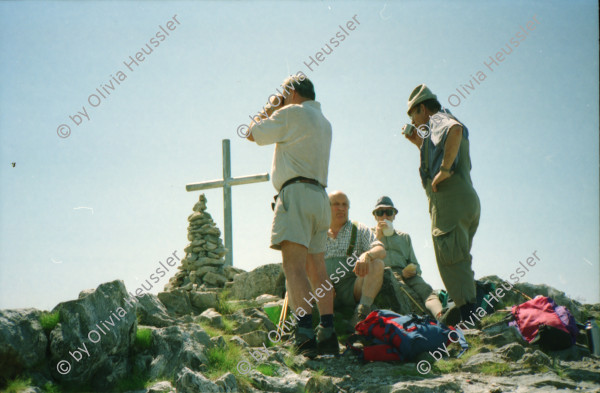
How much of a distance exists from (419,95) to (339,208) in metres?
1.73

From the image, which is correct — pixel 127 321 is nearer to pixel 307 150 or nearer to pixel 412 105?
pixel 307 150

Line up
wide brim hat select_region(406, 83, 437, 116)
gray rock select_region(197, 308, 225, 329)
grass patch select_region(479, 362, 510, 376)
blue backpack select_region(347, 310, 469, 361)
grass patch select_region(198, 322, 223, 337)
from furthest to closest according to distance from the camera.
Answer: gray rock select_region(197, 308, 225, 329), wide brim hat select_region(406, 83, 437, 116), grass patch select_region(198, 322, 223, 337), blue backpack select_region(347, 310, 469, 361), grass patch select_region(479, 362, 510, 376)

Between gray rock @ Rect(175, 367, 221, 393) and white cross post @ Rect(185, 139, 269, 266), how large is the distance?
30.3 ft

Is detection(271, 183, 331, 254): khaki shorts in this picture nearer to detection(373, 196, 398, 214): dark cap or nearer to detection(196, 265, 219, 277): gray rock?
detection(373, 196, 398, 214): dark cap

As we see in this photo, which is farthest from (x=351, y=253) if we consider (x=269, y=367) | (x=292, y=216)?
(x=269, y=367)

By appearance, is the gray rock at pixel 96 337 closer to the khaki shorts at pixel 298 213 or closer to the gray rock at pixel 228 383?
the gray rock at pixel 228 383

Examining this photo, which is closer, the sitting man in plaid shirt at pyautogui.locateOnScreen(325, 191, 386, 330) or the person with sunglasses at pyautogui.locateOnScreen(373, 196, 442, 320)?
the sitting man in plaid shirt at pyautogui.locateOnScreen(325, 191, 386, 330)

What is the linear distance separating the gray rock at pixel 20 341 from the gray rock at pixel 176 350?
0.87 meters

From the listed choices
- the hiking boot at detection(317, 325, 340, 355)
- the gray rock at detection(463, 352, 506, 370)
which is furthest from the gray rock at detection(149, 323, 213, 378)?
the gray rock at detection(463, 352, 506, 370)

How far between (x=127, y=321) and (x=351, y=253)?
305 cm

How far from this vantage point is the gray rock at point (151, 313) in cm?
536

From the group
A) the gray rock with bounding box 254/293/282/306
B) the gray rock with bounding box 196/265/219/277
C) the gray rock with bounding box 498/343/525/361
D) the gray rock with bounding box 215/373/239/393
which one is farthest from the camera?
the gray rock with bounding box 196/265/219/277

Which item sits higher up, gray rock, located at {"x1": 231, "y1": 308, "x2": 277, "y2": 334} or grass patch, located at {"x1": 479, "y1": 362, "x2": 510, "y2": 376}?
gray rock, located at {"x1": 231, "y1": 308, "x2": 277, "y2": 334}

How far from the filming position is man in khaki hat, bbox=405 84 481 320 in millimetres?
5332
